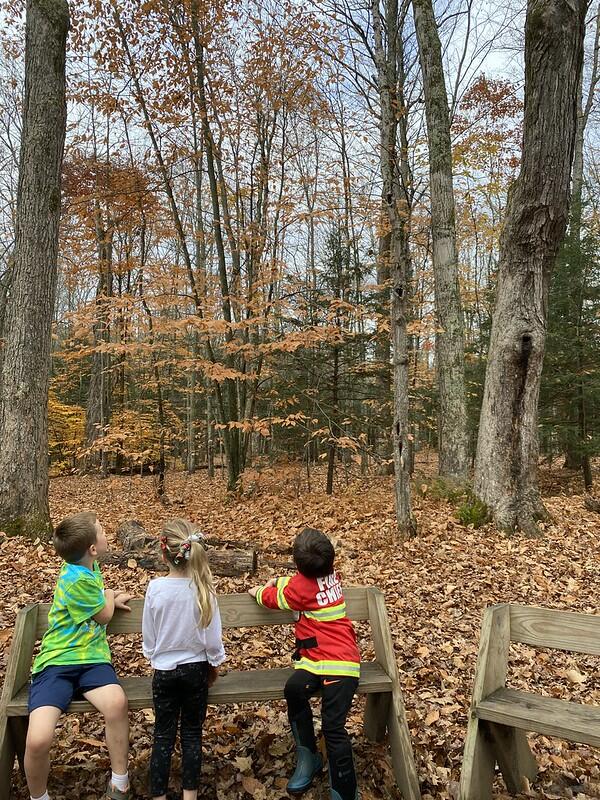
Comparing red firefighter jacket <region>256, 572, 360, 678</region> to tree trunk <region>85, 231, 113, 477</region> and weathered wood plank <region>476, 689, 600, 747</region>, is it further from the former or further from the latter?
tree trunk <region>85, 231, 113, 477</region>

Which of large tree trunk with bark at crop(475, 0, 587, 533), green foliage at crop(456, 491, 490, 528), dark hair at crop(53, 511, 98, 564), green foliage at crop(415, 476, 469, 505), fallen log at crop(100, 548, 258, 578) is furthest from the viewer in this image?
green foliage at crop(415, 476, 469, 505)

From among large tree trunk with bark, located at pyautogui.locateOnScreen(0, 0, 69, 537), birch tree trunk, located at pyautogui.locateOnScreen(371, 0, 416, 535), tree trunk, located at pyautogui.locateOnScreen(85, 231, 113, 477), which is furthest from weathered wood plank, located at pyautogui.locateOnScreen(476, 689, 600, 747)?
tree trunk, located at pyautogui.locateOnScreen(85, 231, 113, 477)

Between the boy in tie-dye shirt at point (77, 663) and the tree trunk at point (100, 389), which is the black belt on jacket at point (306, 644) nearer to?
the boy in tie-dye shirt at point (77, 663)

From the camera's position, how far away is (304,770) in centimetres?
275

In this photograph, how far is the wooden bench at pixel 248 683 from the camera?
8.78ft

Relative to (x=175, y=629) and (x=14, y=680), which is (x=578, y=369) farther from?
(x=14, y=680)

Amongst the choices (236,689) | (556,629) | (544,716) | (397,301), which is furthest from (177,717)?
(397,301)

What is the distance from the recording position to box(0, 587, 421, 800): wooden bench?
2676 millimetres

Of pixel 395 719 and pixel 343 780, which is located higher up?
pixel 395 719

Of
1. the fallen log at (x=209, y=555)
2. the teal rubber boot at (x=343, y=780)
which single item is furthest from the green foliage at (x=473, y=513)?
the teal rubber boot at (x=343, y=780)

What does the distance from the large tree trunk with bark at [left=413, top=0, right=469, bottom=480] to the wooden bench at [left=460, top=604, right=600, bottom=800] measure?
6.49 m

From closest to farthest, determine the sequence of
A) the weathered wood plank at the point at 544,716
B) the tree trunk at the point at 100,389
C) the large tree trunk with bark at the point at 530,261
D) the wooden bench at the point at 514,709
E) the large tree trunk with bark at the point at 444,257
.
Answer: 1. the weathered wood plank at the point at 544,716
2. the wooden bench at the point at 514,709
3. the large tree trunk with bark at the point at 530,261
4. the large tree trunk with bark at the point at 444,257
5. the tree trunk at the point at 100,389

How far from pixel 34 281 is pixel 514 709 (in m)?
7.38

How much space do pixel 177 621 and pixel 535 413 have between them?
5947mm
